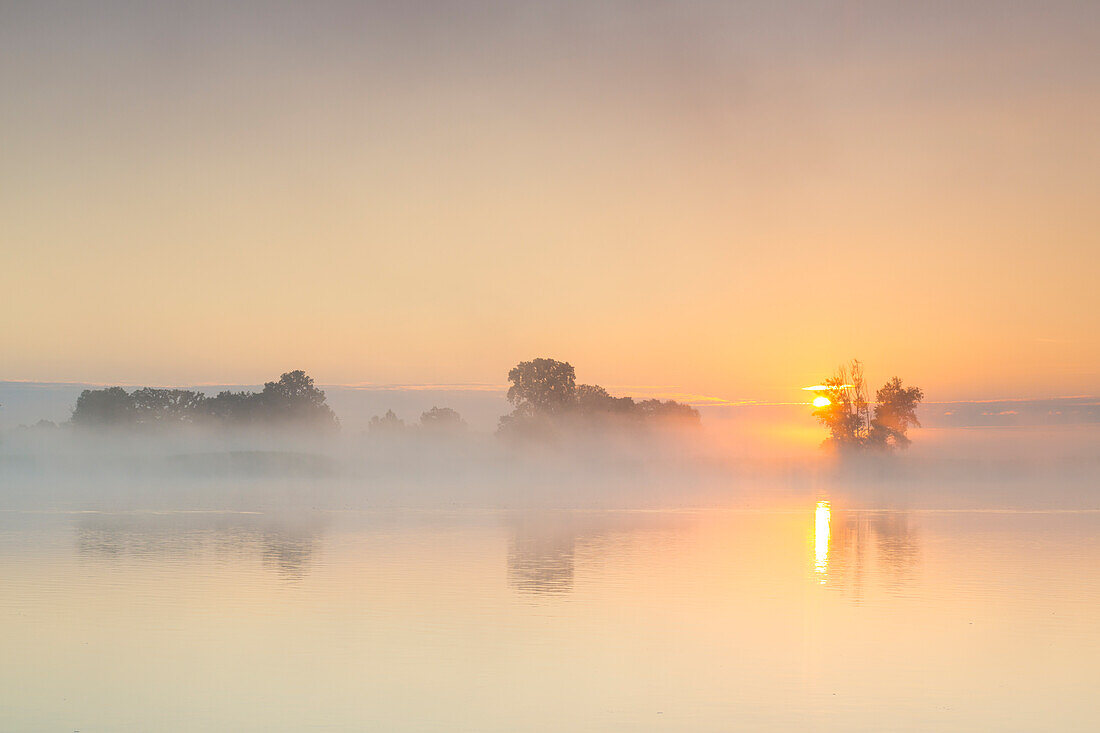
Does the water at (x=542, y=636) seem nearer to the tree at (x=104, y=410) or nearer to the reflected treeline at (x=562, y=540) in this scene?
the reflected treeline at (x=562, y=540)

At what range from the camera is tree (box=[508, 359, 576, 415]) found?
136 meters

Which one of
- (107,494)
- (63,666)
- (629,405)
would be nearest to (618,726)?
(63,666)

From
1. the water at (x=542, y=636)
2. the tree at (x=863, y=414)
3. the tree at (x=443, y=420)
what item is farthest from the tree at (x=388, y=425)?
the water at (x=542, y=636)

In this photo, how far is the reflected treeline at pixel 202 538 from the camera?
32.4 meters

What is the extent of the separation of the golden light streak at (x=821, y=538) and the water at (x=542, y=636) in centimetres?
38

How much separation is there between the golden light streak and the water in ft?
1.26

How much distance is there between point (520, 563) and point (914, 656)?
14524 millimetres

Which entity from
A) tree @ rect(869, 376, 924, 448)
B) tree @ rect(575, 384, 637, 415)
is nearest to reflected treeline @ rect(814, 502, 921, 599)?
tree @ rect(869, 376, 924, 448)

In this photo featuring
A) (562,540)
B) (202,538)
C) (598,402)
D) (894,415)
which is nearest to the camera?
(202,538)

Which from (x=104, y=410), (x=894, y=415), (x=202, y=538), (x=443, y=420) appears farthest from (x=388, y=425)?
(x=202, y=538)

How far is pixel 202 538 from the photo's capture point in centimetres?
3850

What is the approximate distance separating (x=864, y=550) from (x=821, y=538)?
4.99 metres

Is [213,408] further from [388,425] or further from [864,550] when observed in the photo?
[864,550]

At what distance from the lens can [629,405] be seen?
524 ft
